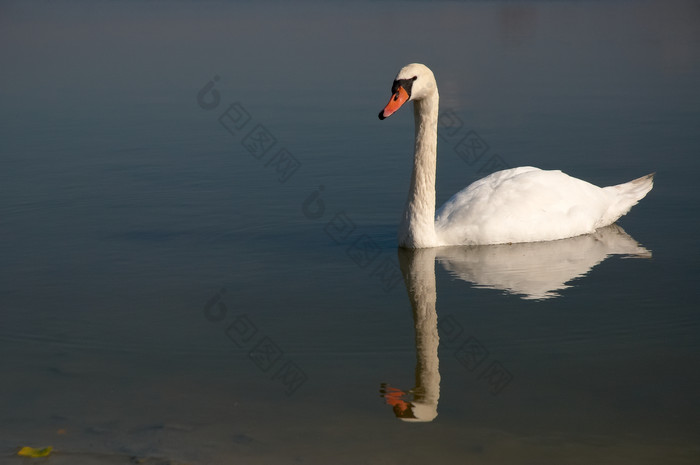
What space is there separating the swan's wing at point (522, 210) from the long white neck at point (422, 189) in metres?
0.21

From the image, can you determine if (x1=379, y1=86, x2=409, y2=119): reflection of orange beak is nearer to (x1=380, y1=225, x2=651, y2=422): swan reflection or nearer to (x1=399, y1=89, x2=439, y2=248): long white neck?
(x1=399, y1=89, x2=439, y2=248): long white neck

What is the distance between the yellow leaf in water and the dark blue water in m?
0.05

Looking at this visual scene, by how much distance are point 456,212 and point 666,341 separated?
3064mm

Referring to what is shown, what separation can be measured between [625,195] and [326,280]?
3.54 m

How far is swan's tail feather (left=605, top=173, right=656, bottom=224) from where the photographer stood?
10.4 m

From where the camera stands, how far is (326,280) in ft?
28.9

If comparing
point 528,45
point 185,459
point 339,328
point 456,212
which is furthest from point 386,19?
point 185,459

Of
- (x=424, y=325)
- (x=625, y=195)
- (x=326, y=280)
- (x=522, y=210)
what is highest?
(x=625, y=195)

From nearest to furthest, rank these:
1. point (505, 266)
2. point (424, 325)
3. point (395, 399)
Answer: point (395, 399)
point (424, 325)
point (505, 266)

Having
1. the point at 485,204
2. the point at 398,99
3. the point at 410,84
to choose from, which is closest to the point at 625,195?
the point at 485,204

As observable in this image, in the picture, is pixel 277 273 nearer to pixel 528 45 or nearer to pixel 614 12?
pixel 528 45

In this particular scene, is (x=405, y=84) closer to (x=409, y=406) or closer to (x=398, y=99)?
(x=398, y=99)

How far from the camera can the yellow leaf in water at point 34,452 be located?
5.62m

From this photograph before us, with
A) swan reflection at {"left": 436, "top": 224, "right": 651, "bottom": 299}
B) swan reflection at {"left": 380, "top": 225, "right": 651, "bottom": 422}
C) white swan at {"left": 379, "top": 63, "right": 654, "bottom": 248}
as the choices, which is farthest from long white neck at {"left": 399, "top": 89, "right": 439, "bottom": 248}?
swan reflection at {"left": 436, "top": 224, "right": 651, "bottom": 299}
